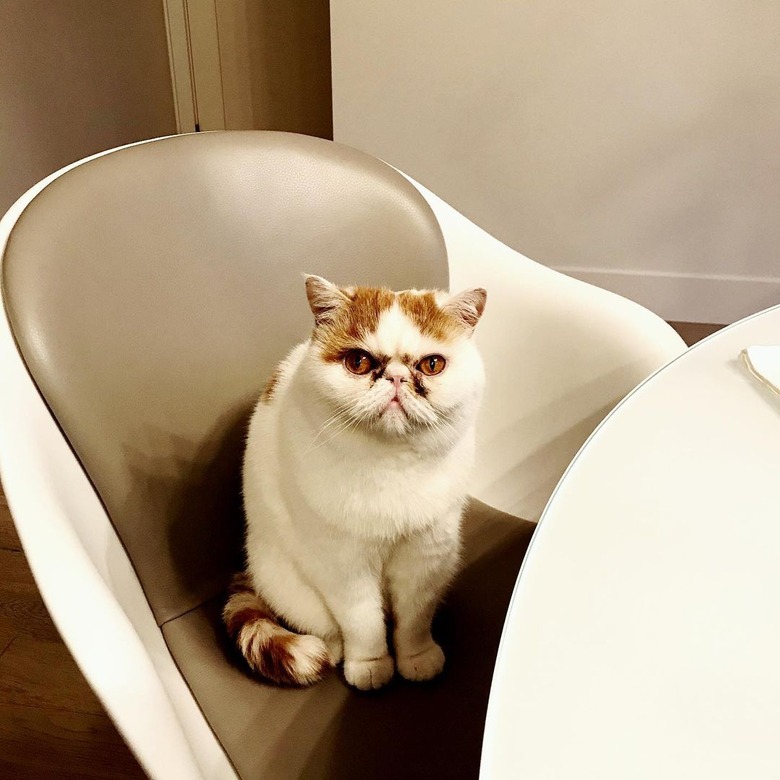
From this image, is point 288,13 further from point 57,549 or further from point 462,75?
point 57,549

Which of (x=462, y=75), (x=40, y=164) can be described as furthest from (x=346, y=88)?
(x=40, y=164)

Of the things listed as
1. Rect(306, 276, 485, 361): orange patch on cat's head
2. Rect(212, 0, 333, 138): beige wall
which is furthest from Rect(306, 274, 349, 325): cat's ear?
Rect(212, 0, 333, 138): beige wall

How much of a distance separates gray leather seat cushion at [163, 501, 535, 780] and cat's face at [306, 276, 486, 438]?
0.89 feet

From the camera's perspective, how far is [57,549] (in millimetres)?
588

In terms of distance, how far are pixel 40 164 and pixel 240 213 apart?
6.18ft

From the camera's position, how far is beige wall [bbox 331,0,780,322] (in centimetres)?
214

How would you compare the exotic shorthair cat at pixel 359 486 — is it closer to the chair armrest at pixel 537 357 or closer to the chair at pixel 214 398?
the chair at pixel 214 398

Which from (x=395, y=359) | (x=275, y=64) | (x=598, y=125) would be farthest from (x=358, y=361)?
(x=275, y=64)

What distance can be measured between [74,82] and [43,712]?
210cm

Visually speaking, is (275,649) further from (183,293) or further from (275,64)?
(275,64)

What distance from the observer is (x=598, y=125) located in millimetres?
2270

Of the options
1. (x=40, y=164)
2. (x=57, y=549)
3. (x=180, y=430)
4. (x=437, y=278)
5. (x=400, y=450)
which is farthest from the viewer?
(x=40, y=164)

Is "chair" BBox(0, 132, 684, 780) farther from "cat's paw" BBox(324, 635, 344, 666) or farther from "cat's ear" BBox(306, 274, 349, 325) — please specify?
"cat's ear" BBox(306, 274, 349, 325)

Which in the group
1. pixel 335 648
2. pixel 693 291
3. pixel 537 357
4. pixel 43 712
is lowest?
pixel 43 712
